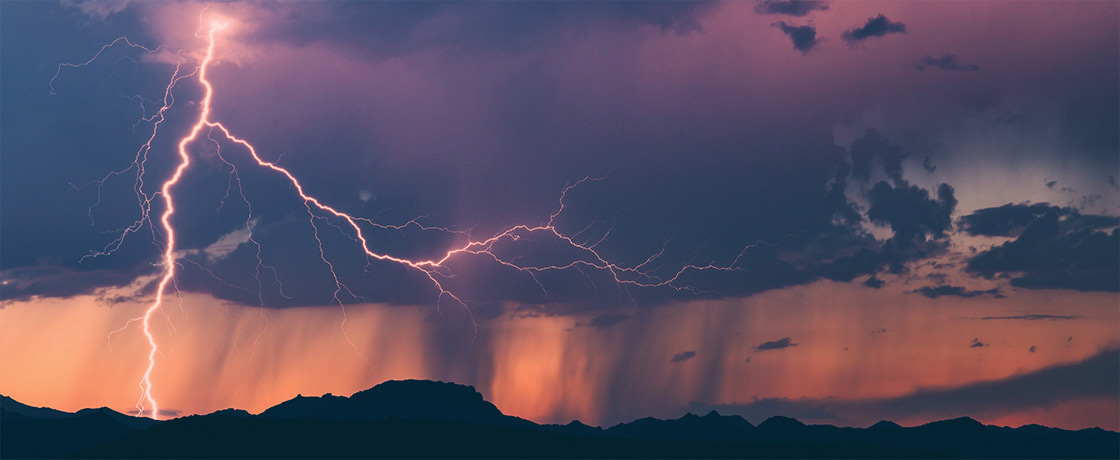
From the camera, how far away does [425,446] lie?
37.5m

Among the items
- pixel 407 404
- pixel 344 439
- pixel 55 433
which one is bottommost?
pixel 344 439

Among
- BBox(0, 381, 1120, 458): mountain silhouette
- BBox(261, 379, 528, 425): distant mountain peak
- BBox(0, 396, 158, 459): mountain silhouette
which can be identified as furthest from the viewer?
BBox(261, 379, 528, 425): distant mountain peak

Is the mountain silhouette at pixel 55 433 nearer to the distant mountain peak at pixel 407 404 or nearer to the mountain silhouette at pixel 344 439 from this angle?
the mountain silhouette at pixel 344 439

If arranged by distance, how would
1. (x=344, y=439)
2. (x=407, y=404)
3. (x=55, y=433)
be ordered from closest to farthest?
(x=344, y=439) → (x=55, y=433) → (x=407, y=404)

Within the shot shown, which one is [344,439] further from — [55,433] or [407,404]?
[407,404]

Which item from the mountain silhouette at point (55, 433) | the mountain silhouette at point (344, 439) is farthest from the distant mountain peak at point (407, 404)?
the mountain silhouette at point (55, 433)

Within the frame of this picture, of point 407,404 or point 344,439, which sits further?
point 407,404

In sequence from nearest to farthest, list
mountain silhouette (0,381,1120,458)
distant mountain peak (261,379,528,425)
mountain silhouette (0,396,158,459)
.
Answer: mountain silhouette (0,381,1120,458) < mountain silhouette (0,396,158,459) < distant mountain peak (261,379,528,425)

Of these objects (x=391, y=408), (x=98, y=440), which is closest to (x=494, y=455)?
(x=98, y=440)

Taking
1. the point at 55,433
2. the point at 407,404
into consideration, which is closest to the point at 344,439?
the point at 55,433

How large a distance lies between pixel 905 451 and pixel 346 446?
2935cm

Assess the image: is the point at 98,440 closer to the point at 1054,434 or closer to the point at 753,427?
the point at 753,427

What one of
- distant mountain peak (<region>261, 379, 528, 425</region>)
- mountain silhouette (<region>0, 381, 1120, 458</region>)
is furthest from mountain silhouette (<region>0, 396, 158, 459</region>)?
distant mountain peak (<region>261, 379, 528, 425</region>)

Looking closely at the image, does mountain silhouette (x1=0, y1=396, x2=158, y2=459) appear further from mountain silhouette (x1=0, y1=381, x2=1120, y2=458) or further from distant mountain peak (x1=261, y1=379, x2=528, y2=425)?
distant mountain peak (x1=261, y1=379, x2=528, y2=425)
